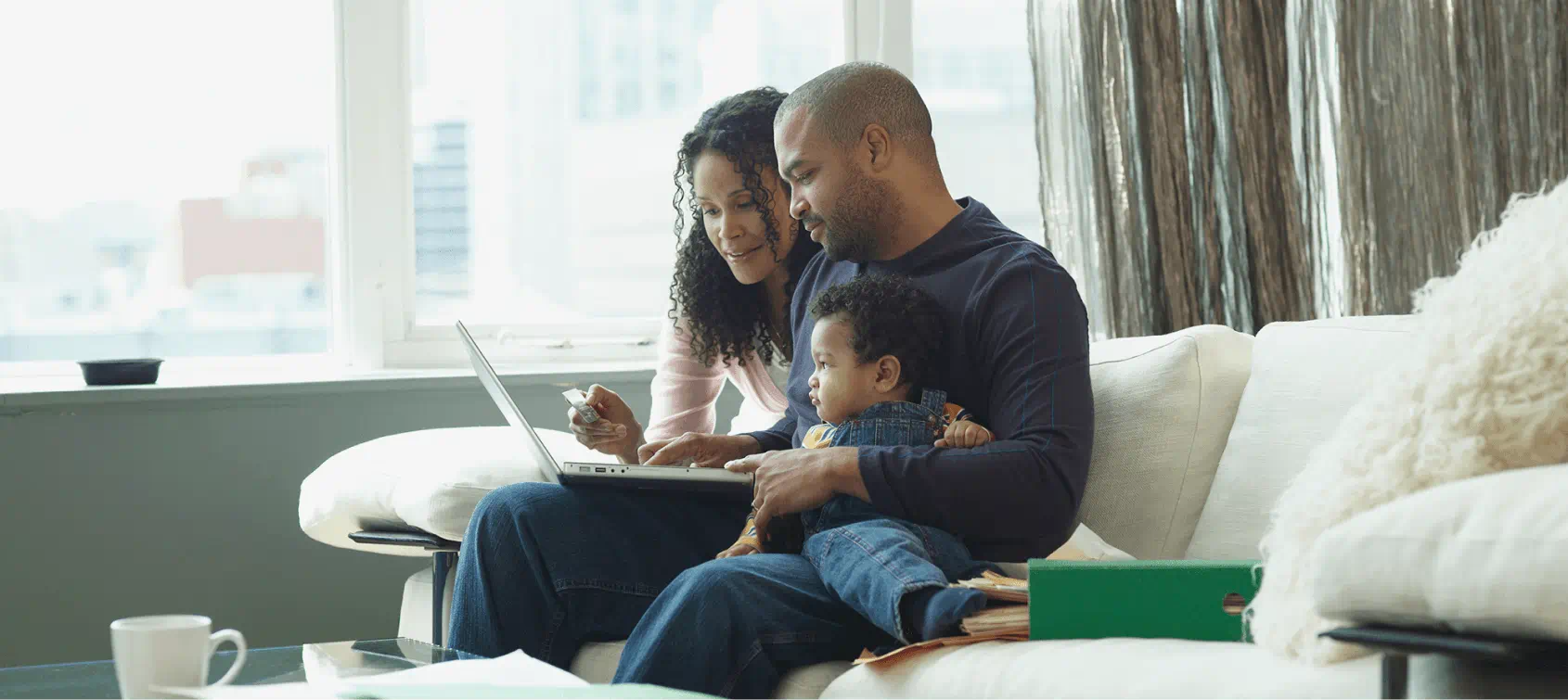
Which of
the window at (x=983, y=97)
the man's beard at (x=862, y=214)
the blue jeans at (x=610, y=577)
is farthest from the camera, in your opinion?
the window at (x=983, y=97)

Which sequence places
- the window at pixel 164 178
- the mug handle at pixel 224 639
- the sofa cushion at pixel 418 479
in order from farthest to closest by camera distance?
the window at pixel 164 178
the sofa cushion at pixel 418 479
the mug handle at pixel 224 639

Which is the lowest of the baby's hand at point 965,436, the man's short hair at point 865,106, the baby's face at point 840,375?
the baby's hand at point 965,436

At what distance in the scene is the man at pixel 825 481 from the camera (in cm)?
157

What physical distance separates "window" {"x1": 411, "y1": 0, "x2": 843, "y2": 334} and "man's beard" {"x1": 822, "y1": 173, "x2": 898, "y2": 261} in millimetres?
1385

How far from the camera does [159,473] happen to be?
9.41 ft

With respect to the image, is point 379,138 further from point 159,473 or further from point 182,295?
point 159,473

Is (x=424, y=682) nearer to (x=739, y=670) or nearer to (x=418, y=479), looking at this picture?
(x=739, y=670)

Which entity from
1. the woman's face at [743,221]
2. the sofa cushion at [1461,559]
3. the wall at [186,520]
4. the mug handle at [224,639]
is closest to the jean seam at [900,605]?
the sofa cushion at [1461,559]

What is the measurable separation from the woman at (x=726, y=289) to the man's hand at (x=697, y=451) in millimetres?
91

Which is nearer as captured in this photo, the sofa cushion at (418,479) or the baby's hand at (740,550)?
the baby's hand at (740,550)

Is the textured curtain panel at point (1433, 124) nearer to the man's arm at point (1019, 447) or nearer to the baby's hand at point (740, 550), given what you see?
the man's arm at point (1019, 447)

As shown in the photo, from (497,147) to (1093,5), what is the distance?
124cm

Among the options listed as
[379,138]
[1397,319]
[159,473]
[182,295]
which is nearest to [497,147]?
[379,138]

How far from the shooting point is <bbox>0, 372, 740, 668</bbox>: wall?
2.80m
